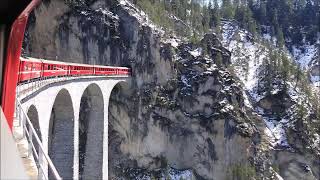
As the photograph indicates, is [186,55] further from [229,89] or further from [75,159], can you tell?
[75,159]

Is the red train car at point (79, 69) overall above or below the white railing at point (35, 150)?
above

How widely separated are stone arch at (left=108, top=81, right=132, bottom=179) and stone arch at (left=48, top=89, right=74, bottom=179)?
25.3 m

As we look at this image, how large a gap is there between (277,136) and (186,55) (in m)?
17.8

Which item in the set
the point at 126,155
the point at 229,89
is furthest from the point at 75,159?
the point at 229,89

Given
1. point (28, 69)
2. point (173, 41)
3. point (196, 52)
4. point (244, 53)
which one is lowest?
point (28, 69)

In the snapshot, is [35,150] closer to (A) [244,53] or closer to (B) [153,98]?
(B) [153,98]

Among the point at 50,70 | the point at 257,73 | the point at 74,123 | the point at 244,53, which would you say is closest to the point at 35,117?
the point at 50,70

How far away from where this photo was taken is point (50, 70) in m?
21.8

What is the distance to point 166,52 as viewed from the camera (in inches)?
2240

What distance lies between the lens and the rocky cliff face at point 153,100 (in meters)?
53.1

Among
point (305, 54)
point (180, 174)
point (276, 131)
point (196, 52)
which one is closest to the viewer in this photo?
point (180, 174)

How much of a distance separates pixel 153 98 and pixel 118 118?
15.3 feet

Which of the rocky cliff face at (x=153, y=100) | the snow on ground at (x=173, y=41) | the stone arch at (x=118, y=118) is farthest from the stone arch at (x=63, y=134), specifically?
the snow on ground at (x=173, y=41)

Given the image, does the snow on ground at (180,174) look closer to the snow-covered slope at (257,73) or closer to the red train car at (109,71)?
the red train car at (109,71)
